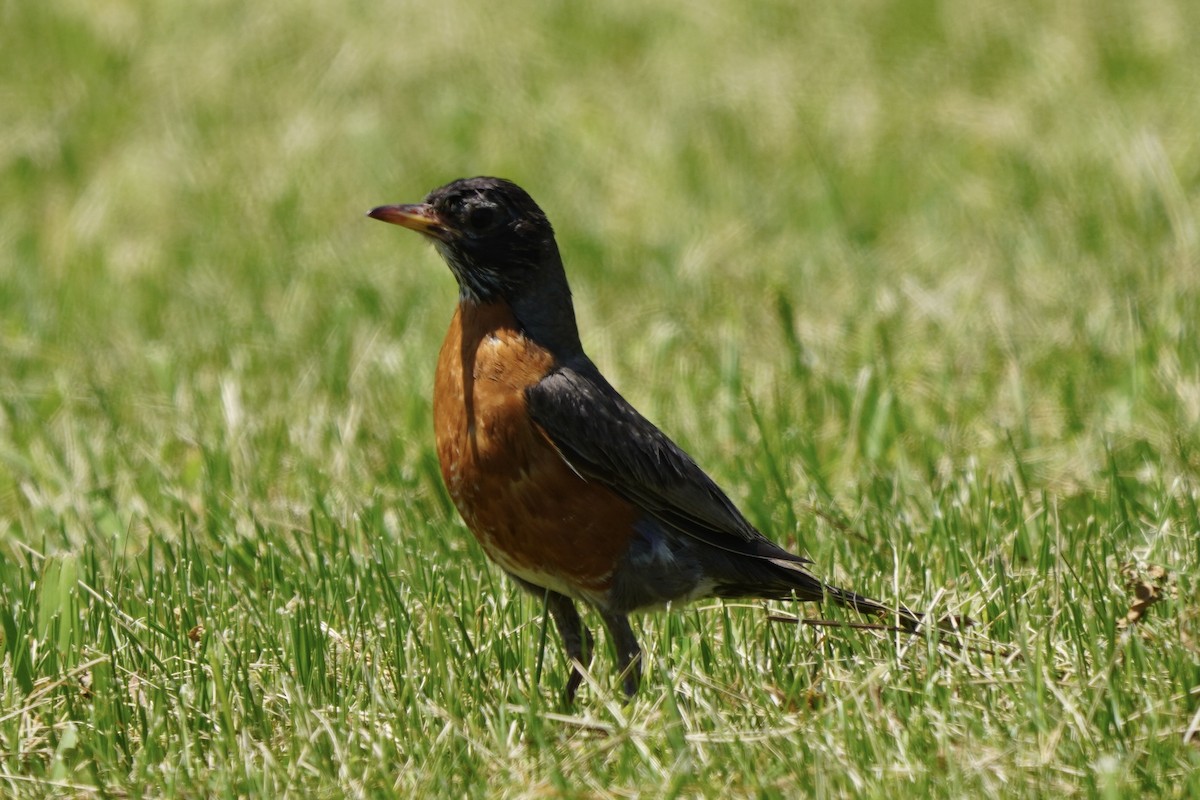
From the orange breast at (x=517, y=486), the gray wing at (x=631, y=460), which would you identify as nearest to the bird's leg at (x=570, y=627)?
the orange breast at (x=517, y=486)

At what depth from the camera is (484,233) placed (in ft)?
13.3

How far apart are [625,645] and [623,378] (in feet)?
8.41

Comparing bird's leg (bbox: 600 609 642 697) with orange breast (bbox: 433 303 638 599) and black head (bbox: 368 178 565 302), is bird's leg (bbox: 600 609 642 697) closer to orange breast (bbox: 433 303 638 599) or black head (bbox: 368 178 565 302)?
orange breast (bbox: 433 303 638 599)

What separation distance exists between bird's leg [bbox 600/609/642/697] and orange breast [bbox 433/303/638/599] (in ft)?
0.29

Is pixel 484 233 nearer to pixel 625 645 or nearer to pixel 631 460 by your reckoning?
pixel 631 460

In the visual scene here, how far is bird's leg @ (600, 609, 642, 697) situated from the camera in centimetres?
375

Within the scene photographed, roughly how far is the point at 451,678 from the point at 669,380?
286 cm

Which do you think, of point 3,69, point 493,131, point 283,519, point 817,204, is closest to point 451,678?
point 283,519

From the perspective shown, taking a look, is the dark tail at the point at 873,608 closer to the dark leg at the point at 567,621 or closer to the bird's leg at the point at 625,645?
the bird's leg at the point at 625,645

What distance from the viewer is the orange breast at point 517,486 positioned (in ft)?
12.3

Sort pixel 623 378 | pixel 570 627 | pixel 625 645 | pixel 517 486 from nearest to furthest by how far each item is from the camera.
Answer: pixel 517 486, pixel 625 645, pixel 570 627, pixel 623 378

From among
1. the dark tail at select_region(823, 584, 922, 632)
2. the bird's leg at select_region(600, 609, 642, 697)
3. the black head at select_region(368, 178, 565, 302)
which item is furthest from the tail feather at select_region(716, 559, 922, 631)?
the black head at select_region(368, 178, 565, 302)

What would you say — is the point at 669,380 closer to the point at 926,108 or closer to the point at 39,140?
the point at 926,108

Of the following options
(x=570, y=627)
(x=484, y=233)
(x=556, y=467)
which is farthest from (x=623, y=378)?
(x=556, y=467)
